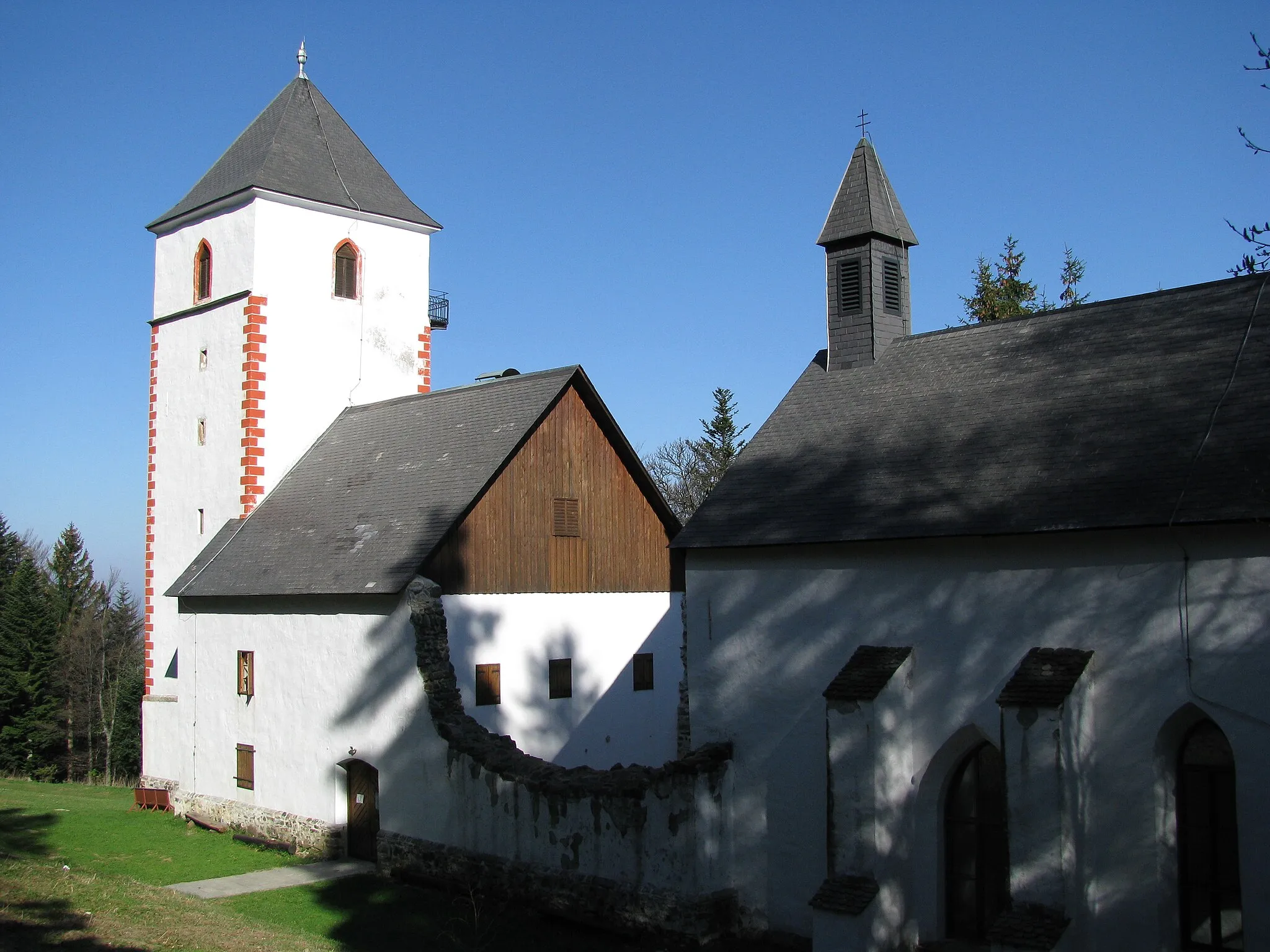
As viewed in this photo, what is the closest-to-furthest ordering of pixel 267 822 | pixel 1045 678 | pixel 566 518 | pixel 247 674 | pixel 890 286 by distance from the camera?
pixel 1045 678 → pixel 890 286 → pixel 267 822 → pixel 566 518 → pixel 247 674

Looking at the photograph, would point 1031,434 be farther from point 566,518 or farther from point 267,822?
point 267,822

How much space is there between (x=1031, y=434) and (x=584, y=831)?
8.04 metres

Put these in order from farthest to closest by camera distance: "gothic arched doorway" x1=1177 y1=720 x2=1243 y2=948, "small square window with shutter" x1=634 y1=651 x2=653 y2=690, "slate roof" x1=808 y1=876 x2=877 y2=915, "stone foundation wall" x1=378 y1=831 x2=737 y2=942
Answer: "small square window with shutter" x1=634 y1=651 x2=653 y2=690 < "stone foundation wall" x1=378 y1=831 x2=737 y2=942 < "slate roof" x1=808 y1=876 x2=877 y2=915 < "gothic arched doorway" x1=1177 y1=720 x2=1243 y2=948

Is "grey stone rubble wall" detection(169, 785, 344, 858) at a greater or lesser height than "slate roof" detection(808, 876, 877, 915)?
lesser

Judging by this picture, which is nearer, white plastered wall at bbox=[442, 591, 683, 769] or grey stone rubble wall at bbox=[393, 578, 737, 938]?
grey stone rubble wall at bbox=[393, 578, 737, 938]

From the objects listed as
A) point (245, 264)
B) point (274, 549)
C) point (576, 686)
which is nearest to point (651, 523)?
point (576, 686)

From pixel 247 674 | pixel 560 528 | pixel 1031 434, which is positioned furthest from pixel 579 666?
pixel 1031 434

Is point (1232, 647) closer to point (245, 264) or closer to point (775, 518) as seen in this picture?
point (775, 518)

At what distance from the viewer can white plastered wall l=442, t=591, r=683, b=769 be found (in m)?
20.0

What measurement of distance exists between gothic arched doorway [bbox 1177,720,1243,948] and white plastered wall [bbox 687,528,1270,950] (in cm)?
27

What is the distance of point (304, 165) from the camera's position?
2755 centimetres

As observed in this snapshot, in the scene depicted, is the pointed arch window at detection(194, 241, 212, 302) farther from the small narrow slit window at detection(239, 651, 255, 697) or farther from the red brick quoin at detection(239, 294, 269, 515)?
the small narrow slit window at detection(239, 651, 255, 697)

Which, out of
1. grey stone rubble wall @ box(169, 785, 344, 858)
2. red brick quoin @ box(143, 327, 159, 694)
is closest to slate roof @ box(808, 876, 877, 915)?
grey stone rubble wall @ box(169, 785, 344, 858)

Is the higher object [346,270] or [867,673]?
[346,270]
